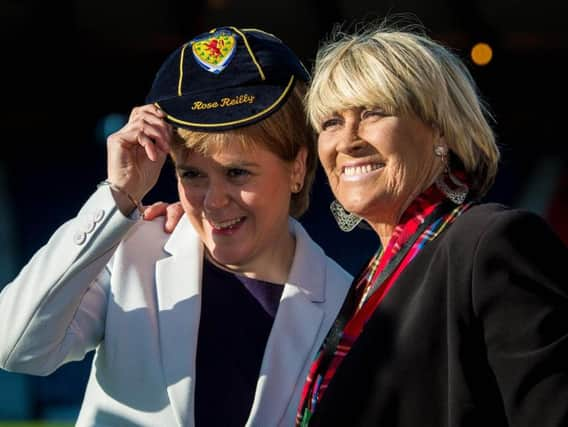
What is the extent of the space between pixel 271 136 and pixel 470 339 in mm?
862

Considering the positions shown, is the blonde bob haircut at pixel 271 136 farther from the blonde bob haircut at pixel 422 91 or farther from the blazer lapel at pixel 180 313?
the blonde bob haircut at pixel 422 91

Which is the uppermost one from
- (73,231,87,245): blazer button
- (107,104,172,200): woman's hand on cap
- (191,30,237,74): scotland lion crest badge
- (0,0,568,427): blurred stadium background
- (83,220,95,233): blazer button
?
(191,30,237,74): scotland lion crest badge

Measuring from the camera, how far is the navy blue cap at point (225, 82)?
215cm

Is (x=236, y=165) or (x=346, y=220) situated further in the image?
(x=236, y=165)

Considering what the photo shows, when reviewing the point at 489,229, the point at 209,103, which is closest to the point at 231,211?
the point at 209,103

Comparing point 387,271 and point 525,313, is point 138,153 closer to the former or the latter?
point 387,271

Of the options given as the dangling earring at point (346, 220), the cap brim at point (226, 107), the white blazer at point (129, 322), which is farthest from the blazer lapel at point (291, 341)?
the cap brim at point (226, 107)

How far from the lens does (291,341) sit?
217 centimetres

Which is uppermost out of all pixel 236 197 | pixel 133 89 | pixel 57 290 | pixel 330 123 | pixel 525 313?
pixel 330 123

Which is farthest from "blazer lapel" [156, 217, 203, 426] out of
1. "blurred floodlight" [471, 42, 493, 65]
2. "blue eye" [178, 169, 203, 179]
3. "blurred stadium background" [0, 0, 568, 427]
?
"blurred floodlight" [471, 42, 493, 65]

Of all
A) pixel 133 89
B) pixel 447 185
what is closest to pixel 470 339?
pixel 447 185

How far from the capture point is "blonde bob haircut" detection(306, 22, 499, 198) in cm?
176

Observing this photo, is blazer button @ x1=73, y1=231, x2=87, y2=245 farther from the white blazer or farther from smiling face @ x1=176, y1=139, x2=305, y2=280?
smiling face @ x1=176, y1=139, x2=305, y2=280

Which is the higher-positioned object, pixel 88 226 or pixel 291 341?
pixel 88 226
